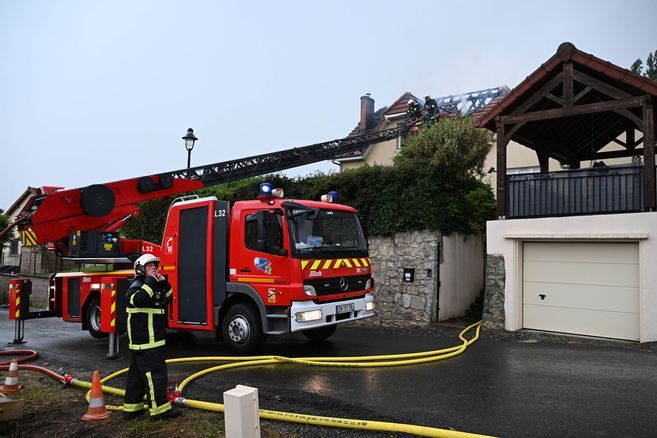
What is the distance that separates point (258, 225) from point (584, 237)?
6.41 m

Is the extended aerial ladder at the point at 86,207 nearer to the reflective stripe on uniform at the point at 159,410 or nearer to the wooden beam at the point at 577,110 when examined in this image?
the reflective stripe on uniform at the point at 159,410

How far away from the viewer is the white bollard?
147 inches

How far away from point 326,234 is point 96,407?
4.33 meters

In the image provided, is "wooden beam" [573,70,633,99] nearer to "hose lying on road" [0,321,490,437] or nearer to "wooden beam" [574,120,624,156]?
"wooden beam" [574,120,624,156]

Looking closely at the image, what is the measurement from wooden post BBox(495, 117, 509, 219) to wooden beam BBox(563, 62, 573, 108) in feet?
4.58

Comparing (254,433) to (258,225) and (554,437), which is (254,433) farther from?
(258,225)

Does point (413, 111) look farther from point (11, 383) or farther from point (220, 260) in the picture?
point (11, 383)

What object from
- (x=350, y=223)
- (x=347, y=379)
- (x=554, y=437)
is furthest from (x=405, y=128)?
(x=554, y=437)

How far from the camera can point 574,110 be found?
33.3 feet

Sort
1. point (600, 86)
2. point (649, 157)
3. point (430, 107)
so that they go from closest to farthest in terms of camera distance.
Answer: point (649, 157)
point (600, 86)
point (430, 107)

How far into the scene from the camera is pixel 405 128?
22422mm

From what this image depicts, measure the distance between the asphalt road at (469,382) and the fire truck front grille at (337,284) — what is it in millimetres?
1101

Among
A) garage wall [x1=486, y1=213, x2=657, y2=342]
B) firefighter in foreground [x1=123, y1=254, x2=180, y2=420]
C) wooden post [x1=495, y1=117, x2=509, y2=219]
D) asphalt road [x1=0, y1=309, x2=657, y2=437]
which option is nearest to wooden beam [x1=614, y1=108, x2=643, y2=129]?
garage wall [x1=486, y1=213, x2=657, y2=342]

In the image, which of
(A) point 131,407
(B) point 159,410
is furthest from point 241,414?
(A) point 131,407
